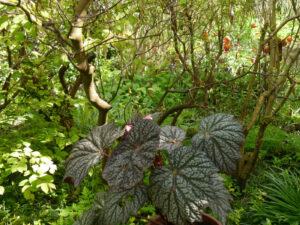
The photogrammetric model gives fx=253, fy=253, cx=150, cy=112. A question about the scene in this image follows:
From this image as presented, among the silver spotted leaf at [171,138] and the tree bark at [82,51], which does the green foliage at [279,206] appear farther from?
the tree bark at [82,51]

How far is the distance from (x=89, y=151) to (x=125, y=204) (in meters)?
0.30

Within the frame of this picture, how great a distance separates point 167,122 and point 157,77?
5.31 feet

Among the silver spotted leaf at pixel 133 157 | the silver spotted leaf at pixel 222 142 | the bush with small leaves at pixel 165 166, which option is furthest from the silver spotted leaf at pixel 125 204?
the silver spotted leaf at pixel 222 142

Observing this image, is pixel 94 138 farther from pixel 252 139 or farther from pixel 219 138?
pixel 252 139

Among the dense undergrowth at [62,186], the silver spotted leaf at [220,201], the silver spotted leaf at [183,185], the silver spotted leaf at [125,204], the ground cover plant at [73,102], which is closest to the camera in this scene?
the silver spotted leaf at [183,185]

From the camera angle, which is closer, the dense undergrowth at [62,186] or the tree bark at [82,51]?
the tree bark at [82,51]

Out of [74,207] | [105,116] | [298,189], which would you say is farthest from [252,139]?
[74,207]

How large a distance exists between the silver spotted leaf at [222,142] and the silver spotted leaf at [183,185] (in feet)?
0.32

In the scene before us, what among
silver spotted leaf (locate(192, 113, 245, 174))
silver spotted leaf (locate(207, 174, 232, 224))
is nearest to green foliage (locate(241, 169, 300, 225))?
silver spotted leaf (locate(207, 174, 232, 224))

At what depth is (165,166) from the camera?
3.49 ft

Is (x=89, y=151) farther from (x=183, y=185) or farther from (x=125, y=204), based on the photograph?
(x=183, y=185)

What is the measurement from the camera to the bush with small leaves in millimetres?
949

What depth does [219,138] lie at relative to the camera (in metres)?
1.12

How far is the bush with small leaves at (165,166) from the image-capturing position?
0.95 m
